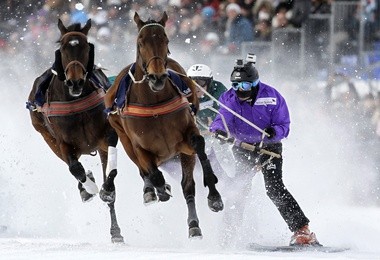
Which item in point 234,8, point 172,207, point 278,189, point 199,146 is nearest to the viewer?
point 199,146

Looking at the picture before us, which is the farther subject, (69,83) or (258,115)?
(258,115)

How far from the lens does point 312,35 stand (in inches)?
703

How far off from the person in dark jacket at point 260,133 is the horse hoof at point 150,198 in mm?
922

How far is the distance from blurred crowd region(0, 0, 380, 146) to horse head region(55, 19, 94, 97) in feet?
19.8

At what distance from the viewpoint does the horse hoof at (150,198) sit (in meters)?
11.3

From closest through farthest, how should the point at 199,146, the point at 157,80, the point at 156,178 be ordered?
the point at 157,80, the point at 199,146, the point at 156,178

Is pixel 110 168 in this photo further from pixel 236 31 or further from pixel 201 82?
pixel 236 31

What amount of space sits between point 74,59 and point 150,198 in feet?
4.65

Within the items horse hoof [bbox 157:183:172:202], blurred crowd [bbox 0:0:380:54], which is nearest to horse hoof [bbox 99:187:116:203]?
horse hoof [bbox 157:183:172:202]

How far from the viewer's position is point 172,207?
43.5 feet

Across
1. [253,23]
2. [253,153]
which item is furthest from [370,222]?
[253,23]

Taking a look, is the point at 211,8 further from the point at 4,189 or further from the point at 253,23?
the point at 4,189

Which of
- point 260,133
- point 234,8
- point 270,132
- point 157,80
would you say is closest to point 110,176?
point 260,133

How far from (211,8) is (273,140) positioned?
834 cm
